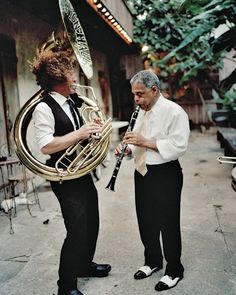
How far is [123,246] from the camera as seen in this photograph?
3.96m

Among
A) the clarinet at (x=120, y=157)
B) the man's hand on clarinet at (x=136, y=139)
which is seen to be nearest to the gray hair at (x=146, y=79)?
the clarinet at (x=120, y=157)

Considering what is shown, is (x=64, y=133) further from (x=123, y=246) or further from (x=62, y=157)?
(x=123, y=246)

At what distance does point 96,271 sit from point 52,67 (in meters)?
1.93

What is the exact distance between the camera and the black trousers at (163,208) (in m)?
2.98

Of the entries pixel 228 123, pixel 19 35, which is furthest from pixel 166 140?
pixel 228 123

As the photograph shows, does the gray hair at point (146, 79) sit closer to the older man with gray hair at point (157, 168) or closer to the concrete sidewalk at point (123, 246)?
the older man with gray hair at point (157, 168)

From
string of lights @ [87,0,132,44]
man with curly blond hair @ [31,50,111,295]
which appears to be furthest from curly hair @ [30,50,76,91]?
string of lights @ [87,0,132,44]

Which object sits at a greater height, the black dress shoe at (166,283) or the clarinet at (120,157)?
the clarinet at (120,157)

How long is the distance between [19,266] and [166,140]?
2071 mm

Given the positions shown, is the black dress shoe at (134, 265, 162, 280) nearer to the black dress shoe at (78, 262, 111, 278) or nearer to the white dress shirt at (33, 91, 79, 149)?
the black dress shoe at (78, 262, 111, 278)

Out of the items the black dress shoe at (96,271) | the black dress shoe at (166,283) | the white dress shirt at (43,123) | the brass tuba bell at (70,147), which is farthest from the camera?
the black dress shoe at (96,271)

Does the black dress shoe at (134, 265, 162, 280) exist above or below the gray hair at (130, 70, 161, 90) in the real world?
below

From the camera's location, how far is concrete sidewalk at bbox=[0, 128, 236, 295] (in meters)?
3.14

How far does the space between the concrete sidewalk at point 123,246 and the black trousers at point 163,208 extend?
0.31 metres
